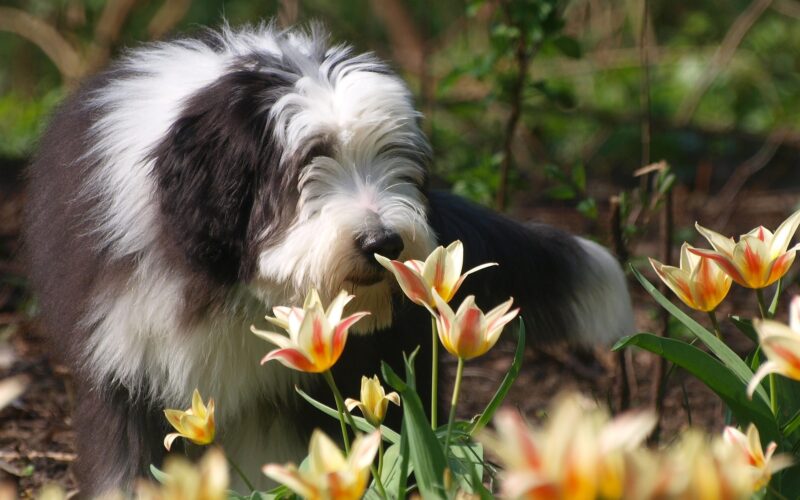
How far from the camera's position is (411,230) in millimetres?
2260

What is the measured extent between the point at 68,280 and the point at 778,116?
217 inches

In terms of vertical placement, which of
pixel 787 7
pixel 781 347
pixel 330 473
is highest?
pixel 781 347

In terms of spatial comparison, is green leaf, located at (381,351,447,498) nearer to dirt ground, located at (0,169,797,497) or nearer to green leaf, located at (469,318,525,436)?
green leaf, located at (469,318,525,436)

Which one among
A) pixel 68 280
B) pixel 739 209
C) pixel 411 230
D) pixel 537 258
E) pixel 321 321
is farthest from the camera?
pixel 739 209

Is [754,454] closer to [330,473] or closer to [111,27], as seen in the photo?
[330,473]

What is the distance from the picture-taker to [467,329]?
1.50 metres

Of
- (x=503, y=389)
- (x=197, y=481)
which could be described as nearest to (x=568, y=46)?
(x=503, y=389)

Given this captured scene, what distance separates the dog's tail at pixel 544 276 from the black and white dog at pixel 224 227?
0.02 meters

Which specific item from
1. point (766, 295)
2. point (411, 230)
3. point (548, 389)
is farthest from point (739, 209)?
point (411, 230)

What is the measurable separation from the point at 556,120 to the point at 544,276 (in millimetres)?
3958

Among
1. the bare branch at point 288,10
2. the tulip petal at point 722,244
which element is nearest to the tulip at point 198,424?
the tulip petal at point 722,244

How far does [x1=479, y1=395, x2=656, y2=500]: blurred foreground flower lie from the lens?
3.27ft

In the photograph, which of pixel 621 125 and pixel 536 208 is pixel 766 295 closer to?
pixel 536 208

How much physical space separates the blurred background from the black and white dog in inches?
16.8
